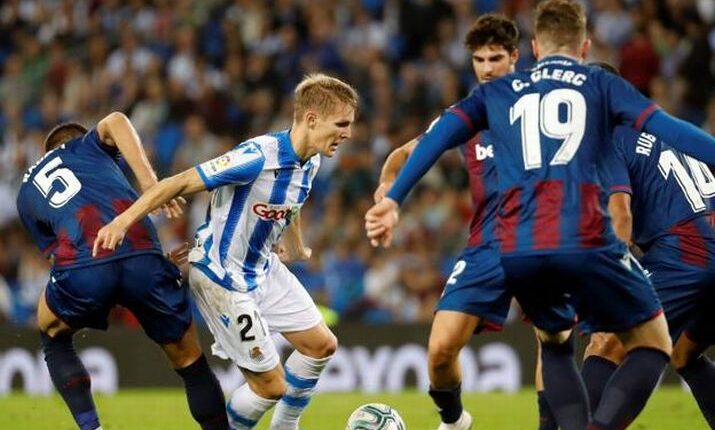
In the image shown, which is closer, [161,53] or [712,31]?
[712,31]

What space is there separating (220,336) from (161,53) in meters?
11.1

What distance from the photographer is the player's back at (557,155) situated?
5.78 m

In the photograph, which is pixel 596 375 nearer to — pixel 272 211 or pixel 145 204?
pixel 272 211

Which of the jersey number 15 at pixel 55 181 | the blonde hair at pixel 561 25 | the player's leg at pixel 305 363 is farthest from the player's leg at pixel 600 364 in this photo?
the jersey number 15 at pixel 55 181

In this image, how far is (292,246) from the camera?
7.91 metres

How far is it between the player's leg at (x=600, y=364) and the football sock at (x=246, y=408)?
167cm

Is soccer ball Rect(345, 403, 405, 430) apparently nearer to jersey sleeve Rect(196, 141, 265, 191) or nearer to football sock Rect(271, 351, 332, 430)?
football sock Rect(271, 351, 332, 430)

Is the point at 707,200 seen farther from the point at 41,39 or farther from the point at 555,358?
the point at 41,39

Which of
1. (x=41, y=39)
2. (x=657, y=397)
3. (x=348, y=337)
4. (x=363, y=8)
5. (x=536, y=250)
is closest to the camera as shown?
(x=536, y=250)

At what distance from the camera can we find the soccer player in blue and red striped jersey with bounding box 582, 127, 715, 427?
23.0ft

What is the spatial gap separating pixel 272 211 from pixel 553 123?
1.92m

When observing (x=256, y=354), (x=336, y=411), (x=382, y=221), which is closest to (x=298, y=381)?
(x=256, y=354)

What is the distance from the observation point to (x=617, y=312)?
19.4ft

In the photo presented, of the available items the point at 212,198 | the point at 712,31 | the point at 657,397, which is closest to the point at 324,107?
the point at 212,198
